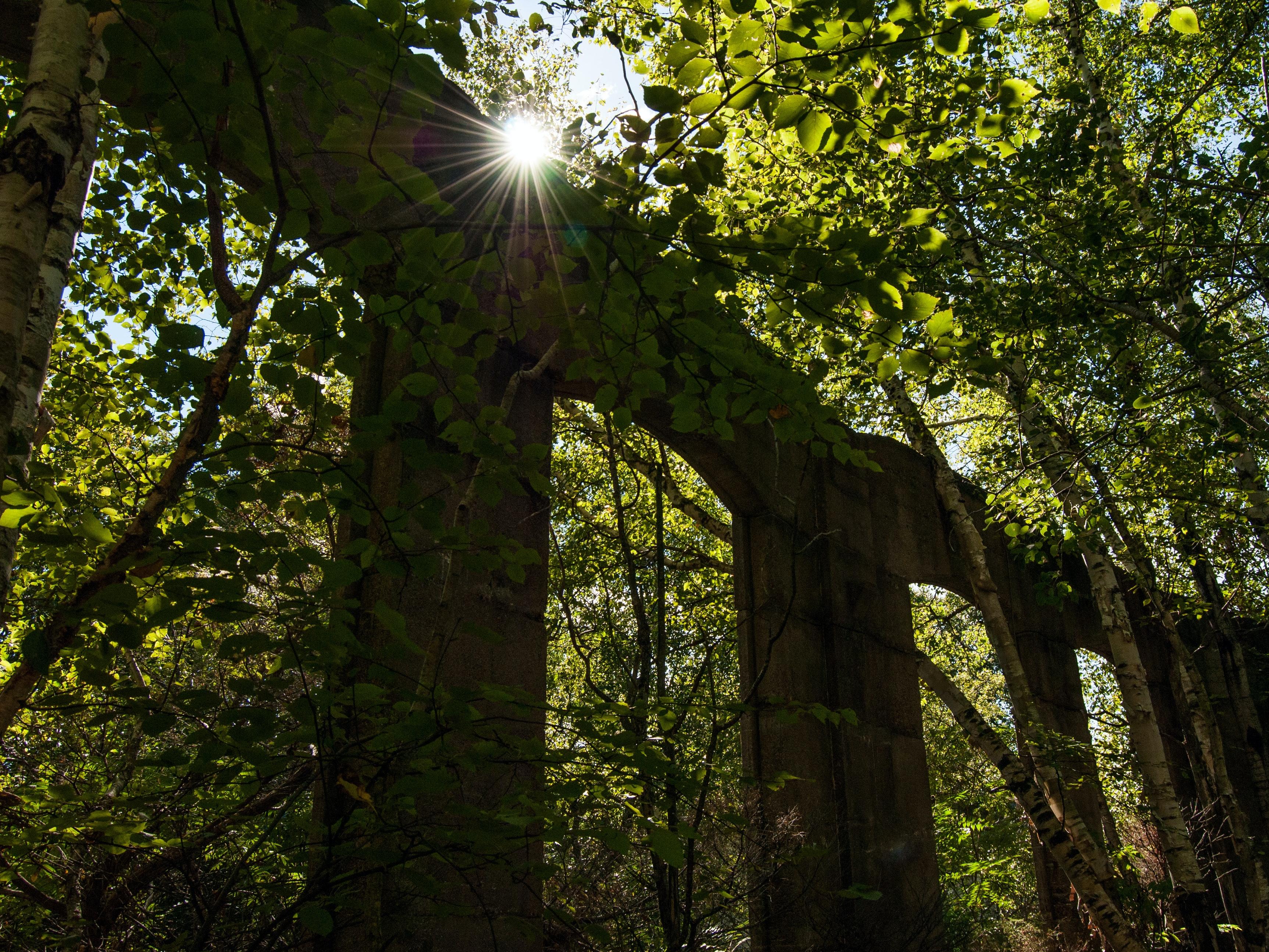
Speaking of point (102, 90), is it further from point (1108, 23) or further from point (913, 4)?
point (1108, 23)

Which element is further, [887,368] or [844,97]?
[887,368]

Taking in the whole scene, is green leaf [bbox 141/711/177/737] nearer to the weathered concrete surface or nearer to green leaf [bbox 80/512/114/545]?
green leaf [bbox 80/512/114/545]

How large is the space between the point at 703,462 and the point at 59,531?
15.4ft

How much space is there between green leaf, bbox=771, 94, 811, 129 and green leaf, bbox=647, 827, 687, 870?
171 cm

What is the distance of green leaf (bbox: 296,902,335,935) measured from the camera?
180 centimetres

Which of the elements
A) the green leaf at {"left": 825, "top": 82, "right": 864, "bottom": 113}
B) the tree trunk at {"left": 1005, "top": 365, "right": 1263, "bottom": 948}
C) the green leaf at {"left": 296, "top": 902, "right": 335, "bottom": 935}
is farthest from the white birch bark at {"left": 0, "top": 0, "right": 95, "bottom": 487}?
the tree trunk at {"left": 1005, "top": 365, "right": 1263, "bottom": 948}

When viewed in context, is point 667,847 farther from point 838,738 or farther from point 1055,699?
point 1055,699

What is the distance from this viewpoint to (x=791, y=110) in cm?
210

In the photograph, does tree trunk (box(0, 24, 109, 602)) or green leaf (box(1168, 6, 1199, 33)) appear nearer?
tree trunk (box(0, 24, 109, 602))

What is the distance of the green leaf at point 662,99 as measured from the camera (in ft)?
7.03

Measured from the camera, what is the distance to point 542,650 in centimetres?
440

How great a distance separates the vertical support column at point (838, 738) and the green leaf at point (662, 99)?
11.9ft

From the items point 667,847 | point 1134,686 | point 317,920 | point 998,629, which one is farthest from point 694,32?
point 1134,686

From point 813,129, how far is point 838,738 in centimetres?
491
